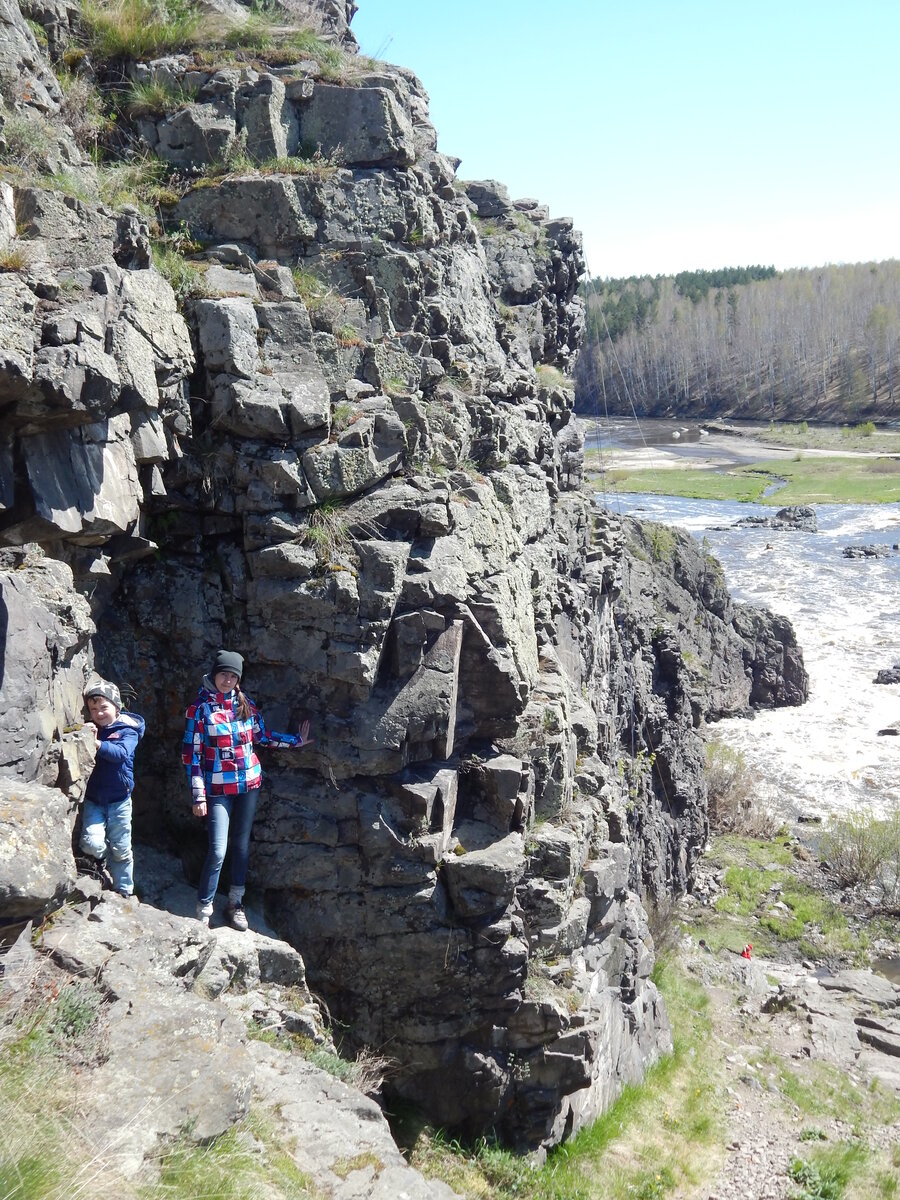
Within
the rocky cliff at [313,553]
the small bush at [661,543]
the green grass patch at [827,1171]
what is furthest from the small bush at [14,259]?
the small bush at [661,543]

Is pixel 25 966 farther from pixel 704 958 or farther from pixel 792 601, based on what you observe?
pixel 792 601

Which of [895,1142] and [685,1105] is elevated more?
[685,1105]

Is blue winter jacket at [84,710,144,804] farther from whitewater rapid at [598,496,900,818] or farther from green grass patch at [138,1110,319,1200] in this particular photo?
whitewater rapid at [598,496,900,818]

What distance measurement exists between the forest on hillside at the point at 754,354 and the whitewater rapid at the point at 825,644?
50785mm

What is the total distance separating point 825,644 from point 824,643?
5.2 inches

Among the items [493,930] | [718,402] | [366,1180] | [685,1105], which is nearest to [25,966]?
[366,1180]

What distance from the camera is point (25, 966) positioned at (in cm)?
660

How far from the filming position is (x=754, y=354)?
123 metres

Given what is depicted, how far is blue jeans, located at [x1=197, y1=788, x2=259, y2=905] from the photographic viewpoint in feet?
30.4

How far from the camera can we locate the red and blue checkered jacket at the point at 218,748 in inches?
356

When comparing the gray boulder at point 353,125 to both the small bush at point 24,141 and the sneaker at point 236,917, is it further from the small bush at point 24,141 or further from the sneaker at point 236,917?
the sneaker at point 236,917

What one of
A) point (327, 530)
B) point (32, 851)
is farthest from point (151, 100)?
point (32, 851)

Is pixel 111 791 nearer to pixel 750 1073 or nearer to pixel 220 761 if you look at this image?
pixel 220 761

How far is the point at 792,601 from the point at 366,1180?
44.7 metres
